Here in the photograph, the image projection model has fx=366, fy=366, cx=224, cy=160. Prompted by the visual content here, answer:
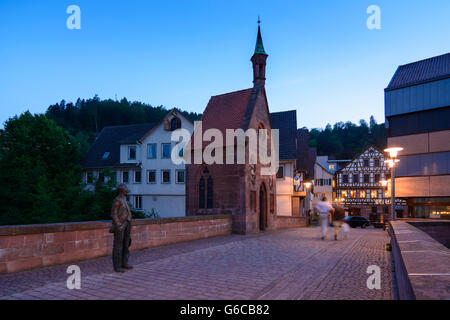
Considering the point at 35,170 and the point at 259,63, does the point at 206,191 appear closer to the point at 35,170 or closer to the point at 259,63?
the point at 259,63

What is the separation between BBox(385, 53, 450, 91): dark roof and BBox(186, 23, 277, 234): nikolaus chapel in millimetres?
13433

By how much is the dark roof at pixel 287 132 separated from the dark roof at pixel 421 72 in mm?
9828

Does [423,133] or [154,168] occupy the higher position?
[423,133]

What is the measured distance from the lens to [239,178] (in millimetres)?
19422

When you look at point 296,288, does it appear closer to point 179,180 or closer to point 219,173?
point 219,173

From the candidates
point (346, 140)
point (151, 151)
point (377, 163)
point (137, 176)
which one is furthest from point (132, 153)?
point (346, 140)

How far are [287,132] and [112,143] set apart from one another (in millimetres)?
21318

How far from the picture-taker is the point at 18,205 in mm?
30734

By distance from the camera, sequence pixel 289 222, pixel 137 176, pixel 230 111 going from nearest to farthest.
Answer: pixel 230 111, pixel 289 222, pixel 137 176

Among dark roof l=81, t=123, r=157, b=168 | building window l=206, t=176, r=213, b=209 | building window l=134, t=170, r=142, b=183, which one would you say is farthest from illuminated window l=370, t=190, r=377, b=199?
building window l=206, t=176, r=213, b=209

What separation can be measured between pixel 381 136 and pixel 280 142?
208ft

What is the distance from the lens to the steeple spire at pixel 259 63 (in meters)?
22.8

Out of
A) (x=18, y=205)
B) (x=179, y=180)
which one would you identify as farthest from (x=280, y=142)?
(x=18, y=205)

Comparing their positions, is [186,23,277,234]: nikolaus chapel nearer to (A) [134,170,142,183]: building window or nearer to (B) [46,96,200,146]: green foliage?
(A) [134,170,142,183]: building window
